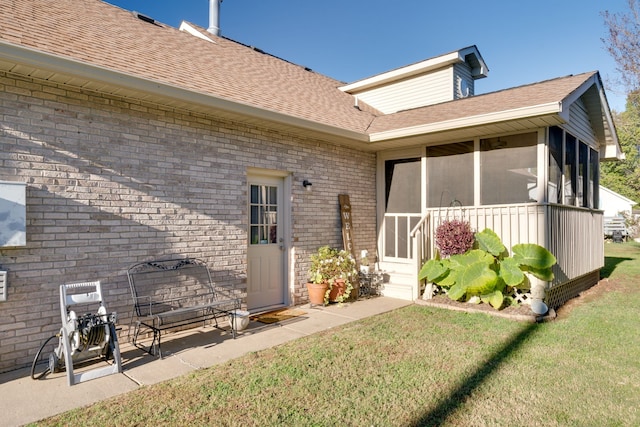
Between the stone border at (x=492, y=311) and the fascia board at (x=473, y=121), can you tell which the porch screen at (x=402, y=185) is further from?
the stone border at (x=492, y=311)

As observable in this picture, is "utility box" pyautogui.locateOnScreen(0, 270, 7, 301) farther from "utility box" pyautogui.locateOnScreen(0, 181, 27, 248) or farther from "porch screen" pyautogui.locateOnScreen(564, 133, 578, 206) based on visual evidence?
"porch screen" pyautogui.locateOnScreen(564, 133, 578, 206)

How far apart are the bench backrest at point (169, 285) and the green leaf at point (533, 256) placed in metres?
4.58

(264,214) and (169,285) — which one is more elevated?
(264,214)

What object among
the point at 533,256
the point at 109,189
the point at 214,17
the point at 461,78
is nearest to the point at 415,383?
the point at 533,256

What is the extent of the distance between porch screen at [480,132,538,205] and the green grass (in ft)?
7.90

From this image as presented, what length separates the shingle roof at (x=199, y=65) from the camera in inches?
188

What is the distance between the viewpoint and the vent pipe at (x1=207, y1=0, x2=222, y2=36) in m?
10.2

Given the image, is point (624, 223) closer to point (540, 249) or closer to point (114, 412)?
point (540, 249)

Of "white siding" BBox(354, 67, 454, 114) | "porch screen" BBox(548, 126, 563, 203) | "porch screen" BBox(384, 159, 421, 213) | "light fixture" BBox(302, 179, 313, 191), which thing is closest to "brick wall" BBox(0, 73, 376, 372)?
"light fixture" BBox(302, 179, 313, 191)

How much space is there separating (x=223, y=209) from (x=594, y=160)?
29.6 feet

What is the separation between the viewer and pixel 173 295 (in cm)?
518

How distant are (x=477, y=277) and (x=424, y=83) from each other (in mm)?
6658

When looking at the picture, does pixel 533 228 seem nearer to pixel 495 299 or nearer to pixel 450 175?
pixel 495 299

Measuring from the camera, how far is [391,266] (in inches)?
324
